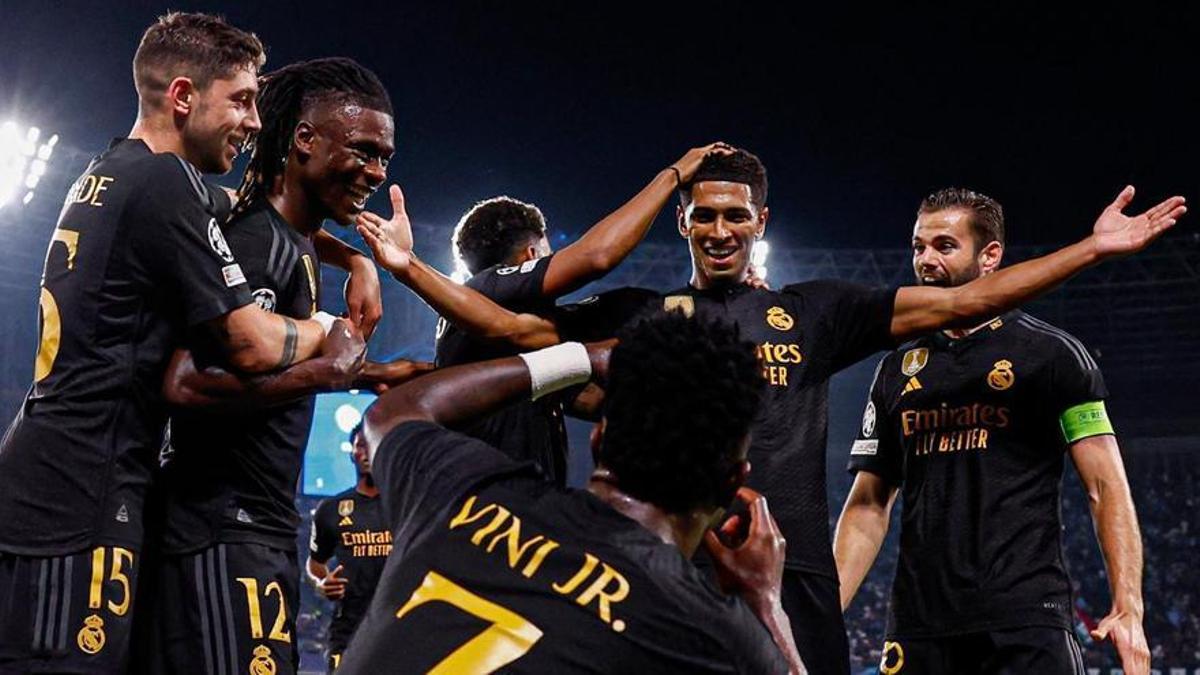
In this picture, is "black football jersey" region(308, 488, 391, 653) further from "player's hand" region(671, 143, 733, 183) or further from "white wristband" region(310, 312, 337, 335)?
"white wristband" region(310, 312, 337, 335)

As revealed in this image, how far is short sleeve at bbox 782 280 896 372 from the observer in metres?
4.39

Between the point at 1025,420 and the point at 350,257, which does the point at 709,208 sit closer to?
the point at 350,257

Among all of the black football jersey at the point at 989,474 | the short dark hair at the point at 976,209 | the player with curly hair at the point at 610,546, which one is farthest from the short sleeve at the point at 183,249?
the short dark hair at the point at 976,209

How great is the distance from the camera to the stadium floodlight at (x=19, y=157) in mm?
19828

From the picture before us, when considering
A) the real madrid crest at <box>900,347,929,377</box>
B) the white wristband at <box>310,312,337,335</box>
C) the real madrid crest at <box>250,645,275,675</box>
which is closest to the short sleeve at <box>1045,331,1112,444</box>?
the real madrid crest at <box>900,347,929,377</box>

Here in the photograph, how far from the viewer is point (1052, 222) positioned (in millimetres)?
30406

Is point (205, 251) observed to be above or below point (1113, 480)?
above

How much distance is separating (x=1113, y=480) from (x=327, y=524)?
6.17 meters

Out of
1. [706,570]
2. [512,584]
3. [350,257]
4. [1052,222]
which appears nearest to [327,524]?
[350,257]

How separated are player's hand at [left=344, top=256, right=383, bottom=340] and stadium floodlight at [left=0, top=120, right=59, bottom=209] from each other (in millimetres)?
17692

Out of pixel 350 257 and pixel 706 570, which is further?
pixel 350 257

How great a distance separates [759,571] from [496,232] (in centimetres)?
311

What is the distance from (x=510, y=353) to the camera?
4.46 m

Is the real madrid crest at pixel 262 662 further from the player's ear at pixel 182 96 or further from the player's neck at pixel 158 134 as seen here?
the player's ear at pixel 182 96
